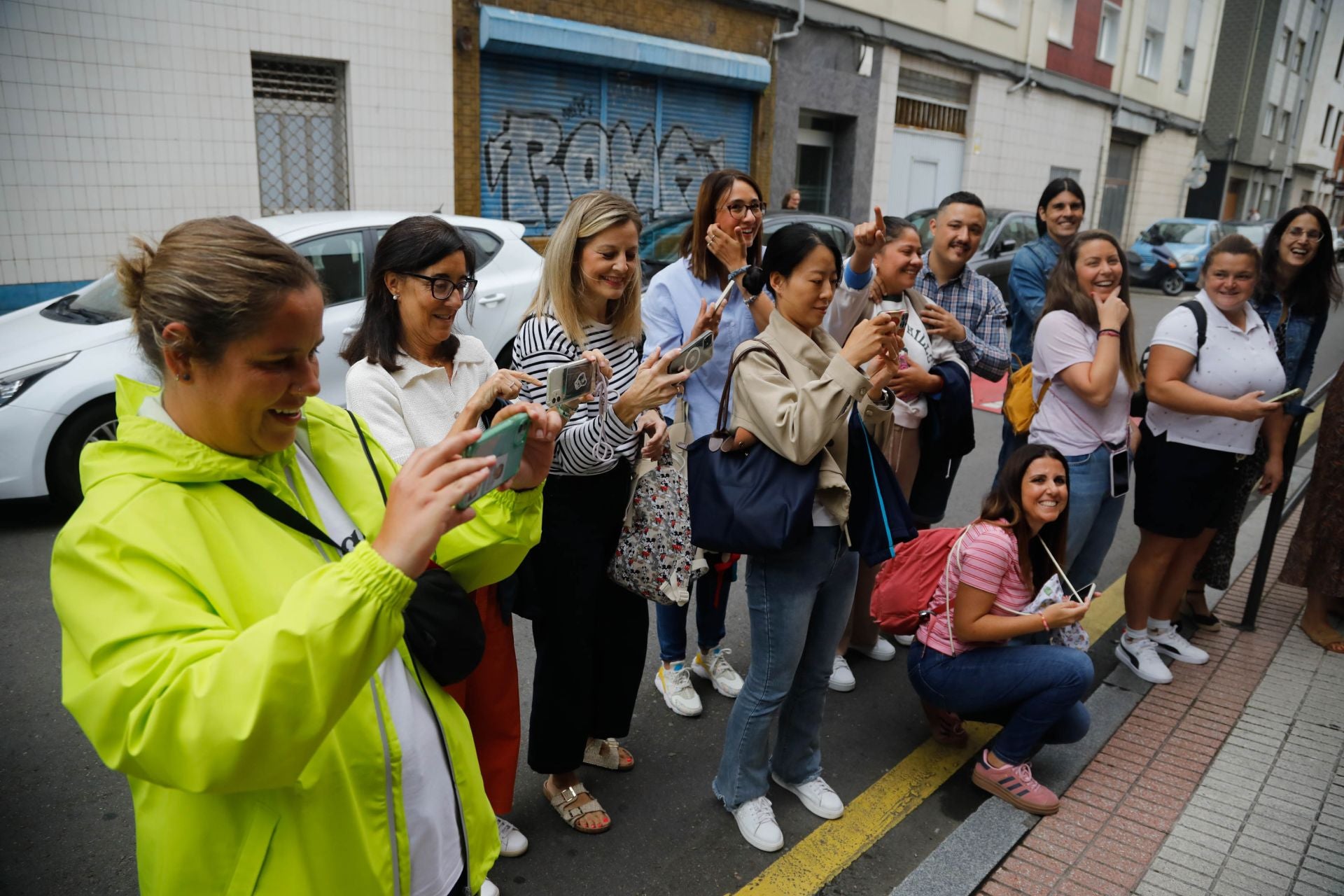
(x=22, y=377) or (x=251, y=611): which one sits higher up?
(x=251, y=611)

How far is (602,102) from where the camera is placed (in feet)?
40.8

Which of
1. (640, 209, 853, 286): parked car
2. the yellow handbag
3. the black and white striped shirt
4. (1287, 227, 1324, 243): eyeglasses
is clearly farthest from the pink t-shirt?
(640, 209, 853, 286): parked car

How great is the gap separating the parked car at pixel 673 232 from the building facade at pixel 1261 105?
26220 mm

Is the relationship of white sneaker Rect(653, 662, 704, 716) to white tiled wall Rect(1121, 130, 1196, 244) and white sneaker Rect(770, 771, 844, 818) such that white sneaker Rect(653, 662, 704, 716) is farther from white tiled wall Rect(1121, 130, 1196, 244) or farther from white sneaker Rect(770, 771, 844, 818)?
white tiled wall Rect(1121, 130, 1196, 244)

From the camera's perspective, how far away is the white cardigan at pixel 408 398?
2422 mm

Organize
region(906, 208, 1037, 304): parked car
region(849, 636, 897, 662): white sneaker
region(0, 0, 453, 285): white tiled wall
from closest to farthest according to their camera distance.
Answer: region(849, 636, 897, 662): white sneaker
region(0, 0, 453, 285): white tiled wall
region(906, 208, 1037, 304): parked car

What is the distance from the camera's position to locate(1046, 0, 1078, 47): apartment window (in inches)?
813

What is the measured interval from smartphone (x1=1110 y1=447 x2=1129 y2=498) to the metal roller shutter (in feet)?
26.0

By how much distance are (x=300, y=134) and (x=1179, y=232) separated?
61.7ft

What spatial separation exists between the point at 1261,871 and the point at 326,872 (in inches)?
109

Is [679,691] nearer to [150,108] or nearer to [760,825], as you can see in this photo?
[760,825]

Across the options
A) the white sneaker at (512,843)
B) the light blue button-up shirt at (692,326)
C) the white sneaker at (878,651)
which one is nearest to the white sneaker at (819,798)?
the white sneaker at (512,843)

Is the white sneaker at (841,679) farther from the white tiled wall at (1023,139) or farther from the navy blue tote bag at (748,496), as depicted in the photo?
the white tiled wall at (1023,139)

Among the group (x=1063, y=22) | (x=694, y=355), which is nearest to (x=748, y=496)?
(x=694, y=355)
